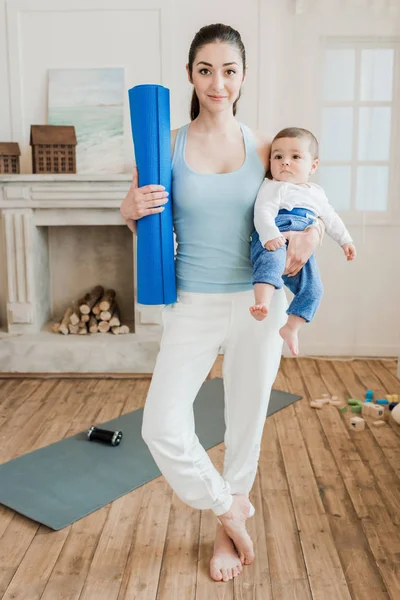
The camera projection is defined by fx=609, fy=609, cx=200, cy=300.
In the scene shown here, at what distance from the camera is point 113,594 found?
1.72 meters

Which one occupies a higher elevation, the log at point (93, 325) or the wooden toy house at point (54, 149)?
the wooden toy house at point (54, 149)

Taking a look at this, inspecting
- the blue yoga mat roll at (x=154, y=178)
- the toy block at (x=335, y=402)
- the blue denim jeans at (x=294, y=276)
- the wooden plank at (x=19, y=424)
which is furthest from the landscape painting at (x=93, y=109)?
the blue denim jeans at (x=294, y=276)

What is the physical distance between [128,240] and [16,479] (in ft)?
7.11

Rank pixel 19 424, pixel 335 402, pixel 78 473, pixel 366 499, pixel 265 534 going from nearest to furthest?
pixel 265 534 → pixel 366 499 → pixel 78 473 → pixel 19 424 → pixel 335 402

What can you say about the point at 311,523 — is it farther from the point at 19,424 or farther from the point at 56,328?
the point at 56,328

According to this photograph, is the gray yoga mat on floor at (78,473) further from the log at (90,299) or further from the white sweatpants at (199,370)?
the log at (90,299)

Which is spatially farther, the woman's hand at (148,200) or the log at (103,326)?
the log at (103,326)

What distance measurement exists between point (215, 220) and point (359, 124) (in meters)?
2.69

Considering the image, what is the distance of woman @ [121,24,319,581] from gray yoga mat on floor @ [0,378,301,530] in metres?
0.66

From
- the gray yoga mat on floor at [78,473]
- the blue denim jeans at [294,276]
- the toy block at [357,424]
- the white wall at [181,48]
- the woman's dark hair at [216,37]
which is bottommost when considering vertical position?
the gray yoga mat on floor at [78,473]

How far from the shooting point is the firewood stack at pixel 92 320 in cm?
396

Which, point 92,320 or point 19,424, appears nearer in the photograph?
point 19,424

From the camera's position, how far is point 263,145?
1.74m

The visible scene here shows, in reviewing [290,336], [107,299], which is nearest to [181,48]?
[107,299]
